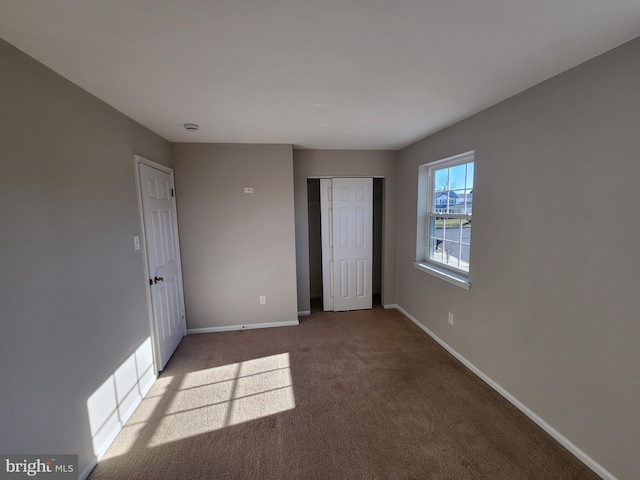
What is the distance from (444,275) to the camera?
112 inches

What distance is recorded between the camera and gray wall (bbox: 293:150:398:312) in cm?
372

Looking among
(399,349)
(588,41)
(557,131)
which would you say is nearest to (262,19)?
(588,41)

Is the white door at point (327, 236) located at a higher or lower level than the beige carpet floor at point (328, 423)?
higher

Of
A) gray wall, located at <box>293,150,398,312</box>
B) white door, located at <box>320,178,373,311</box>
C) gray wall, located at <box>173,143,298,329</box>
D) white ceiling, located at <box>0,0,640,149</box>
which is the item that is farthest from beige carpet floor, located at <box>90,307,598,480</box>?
white ceiling, located at <box>0,0,640,149</box>

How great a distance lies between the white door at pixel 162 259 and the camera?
2.47m

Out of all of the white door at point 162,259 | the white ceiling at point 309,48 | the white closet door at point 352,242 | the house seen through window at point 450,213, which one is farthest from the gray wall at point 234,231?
the house seen through window at point 450,213

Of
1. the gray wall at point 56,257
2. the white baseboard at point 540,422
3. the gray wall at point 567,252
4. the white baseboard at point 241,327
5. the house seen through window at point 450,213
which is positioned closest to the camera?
the gray wall at point 56,257

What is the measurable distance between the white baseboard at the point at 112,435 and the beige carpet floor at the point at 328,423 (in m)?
0.04

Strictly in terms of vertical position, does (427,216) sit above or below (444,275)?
above

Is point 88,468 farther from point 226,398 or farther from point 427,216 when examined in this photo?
point 427,216

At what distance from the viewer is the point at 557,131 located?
169 centimetres

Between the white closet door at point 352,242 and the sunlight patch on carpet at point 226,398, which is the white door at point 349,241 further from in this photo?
the sunlight patch on carpet at point 226,398

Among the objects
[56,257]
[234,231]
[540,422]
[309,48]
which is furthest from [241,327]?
[309,48]

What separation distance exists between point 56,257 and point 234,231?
1973 mm
